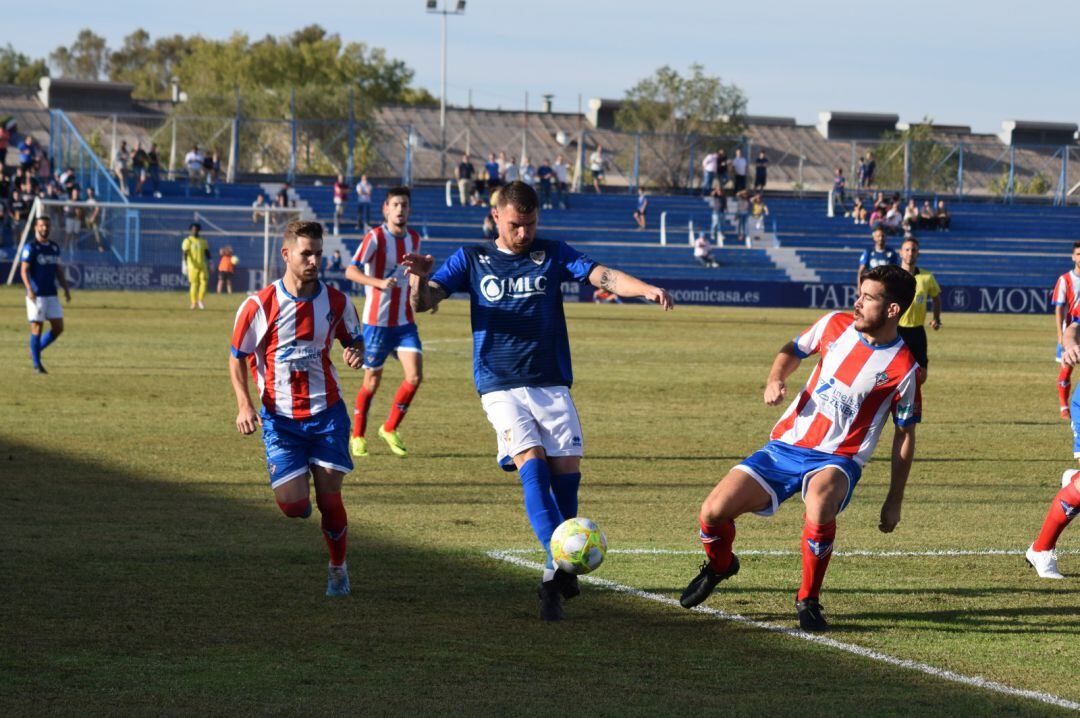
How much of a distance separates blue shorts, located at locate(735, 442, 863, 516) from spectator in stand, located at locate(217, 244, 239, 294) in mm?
36945

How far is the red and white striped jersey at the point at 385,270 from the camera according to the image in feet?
43.4

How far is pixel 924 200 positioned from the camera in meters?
59.6

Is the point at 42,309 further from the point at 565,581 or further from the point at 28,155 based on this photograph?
the point at 28,155

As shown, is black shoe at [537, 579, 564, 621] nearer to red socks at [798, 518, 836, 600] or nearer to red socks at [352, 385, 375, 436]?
red socks at [798, 518, 836, 600]

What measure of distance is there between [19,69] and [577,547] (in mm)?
132116

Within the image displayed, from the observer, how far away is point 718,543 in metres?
7.26

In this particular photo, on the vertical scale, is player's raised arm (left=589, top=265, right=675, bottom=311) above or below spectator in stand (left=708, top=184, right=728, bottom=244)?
below

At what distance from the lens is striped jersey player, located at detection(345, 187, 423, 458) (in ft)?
43.4

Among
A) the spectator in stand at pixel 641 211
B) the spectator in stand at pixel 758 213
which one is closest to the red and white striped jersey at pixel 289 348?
the spectator in stand at pixel 641 211

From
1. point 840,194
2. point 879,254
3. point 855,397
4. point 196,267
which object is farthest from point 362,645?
point 840,194

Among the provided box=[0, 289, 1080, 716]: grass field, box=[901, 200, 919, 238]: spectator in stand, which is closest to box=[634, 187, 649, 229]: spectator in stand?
box=[901, 200, 919, 238]: spectator in stand

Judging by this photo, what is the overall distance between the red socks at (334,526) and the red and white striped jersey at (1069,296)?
33.9 feet

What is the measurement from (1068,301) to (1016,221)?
44689 millimetres

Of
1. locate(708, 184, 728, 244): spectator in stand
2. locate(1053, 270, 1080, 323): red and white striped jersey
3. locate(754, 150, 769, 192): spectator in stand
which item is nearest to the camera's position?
locate(1053, 270, 1080, 323): red and white striped jersey
